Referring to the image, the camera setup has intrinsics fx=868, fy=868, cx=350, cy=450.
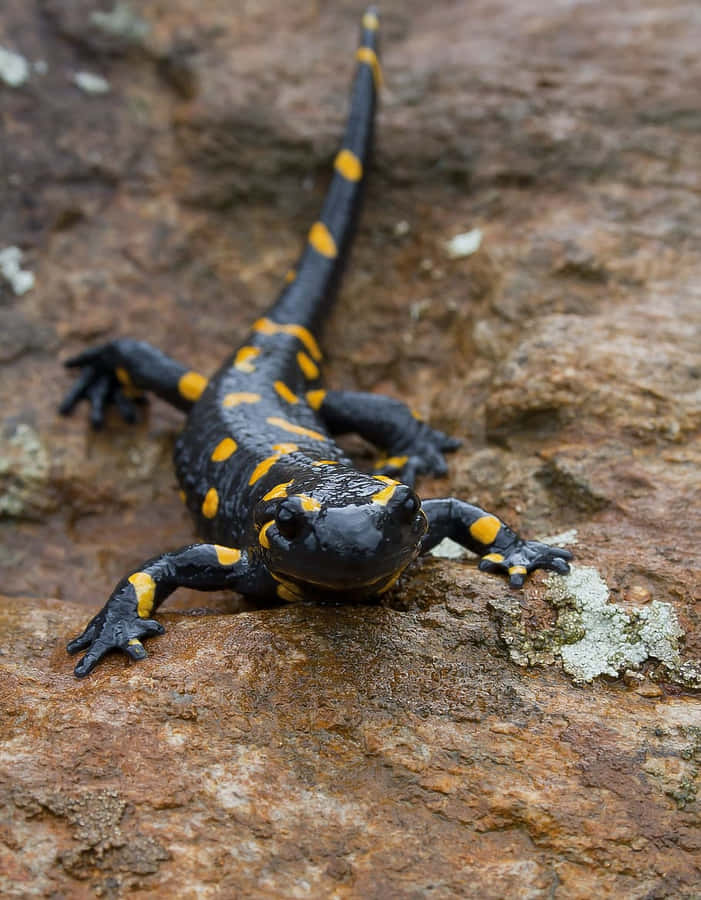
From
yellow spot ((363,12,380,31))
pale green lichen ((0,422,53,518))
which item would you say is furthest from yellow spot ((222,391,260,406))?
yellow spot ((363,12,380,31))

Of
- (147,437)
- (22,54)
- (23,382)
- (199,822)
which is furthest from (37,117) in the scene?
(199,822)

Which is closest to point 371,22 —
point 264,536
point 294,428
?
point 294,428

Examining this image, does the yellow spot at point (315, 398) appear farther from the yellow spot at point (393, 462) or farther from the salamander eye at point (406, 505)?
the salamander eye at point (406, 505)

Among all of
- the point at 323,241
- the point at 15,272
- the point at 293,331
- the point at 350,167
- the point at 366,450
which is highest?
the point at 350,167

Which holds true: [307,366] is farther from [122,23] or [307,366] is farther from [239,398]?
[122,23]

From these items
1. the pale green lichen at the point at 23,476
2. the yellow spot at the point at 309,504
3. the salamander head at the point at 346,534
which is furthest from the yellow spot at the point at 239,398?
the yellow spot at the point at 309,504

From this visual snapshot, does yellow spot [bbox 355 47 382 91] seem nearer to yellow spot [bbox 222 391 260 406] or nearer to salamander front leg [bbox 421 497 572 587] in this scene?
yellow spot [bbox 222 391 260 406]
